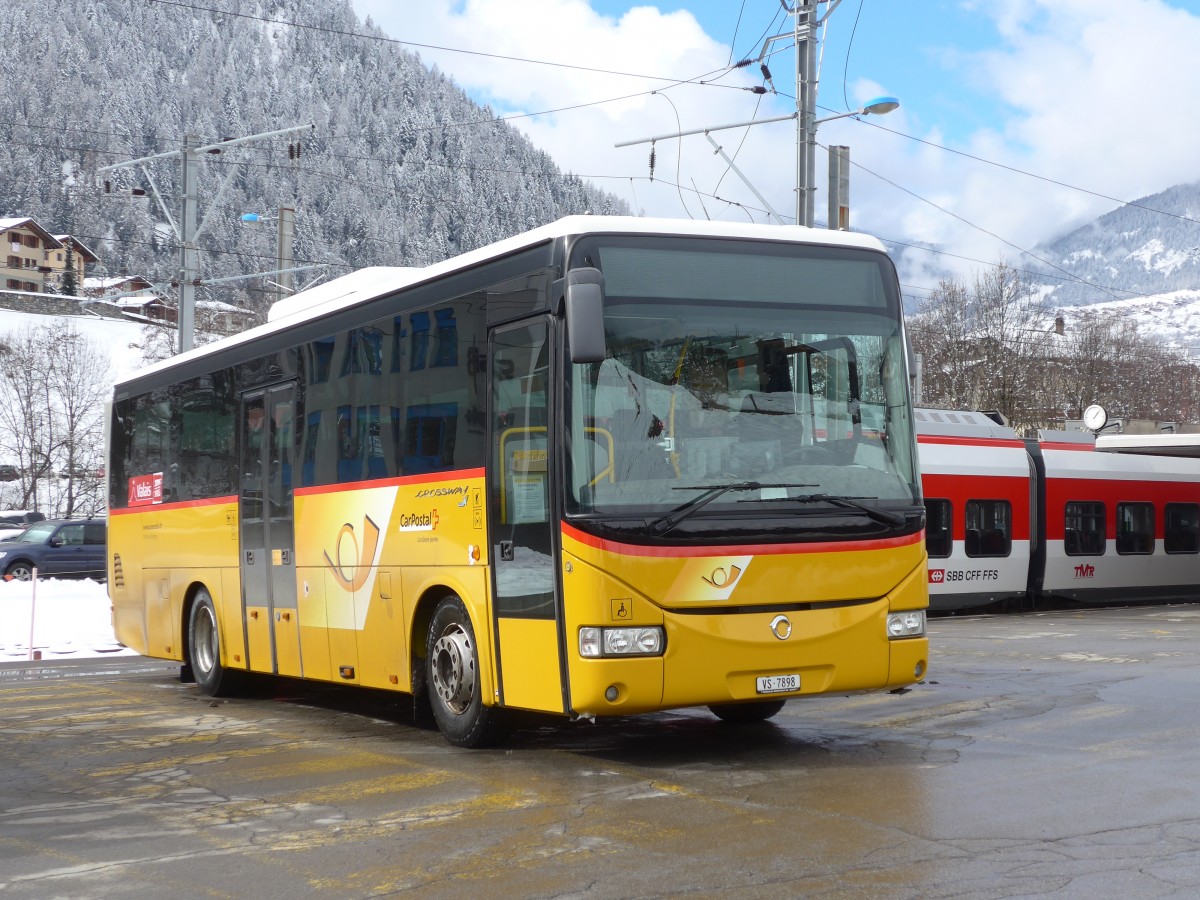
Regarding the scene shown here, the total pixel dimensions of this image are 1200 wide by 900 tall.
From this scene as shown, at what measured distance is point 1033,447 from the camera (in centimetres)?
2900

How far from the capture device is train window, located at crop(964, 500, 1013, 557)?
27516 mm

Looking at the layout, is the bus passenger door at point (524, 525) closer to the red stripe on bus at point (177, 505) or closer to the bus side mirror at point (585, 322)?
the bus side mirror at point (585, 322)

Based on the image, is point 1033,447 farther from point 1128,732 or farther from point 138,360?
point 138,360

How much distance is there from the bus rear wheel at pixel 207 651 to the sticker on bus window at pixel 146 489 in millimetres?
1286

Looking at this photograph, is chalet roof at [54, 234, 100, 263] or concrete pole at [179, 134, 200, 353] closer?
concrete pole at [179, 134, 200, 353]

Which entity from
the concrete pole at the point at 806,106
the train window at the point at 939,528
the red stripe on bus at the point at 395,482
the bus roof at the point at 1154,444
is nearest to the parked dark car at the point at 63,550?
the train window at the point at 939,528

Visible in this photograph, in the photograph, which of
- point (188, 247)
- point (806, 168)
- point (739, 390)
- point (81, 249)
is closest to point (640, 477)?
point (739, 390)

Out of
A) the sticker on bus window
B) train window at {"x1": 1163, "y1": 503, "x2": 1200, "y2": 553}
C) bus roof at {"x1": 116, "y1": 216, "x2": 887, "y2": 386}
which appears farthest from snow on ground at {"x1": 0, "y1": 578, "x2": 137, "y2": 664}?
train window at {"x1": 1163, "y1": 503, "x2": 1200, "y2": 553}

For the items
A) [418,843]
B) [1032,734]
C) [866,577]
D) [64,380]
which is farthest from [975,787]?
[64,380]

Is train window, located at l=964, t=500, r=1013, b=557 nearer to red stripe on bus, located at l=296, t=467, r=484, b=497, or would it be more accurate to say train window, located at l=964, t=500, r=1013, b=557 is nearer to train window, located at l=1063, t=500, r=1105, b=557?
train window, located at l=1063, t=500, r=1105, b=557

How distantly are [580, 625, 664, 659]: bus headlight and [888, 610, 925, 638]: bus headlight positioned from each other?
1.51 meters

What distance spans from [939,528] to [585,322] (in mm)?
19742

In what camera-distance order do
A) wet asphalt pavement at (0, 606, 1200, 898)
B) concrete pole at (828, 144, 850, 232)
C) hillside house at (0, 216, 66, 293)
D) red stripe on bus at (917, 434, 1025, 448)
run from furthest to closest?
hillside house at (0, 216, 66, 293) → red stripe on bus at (917, 434, 1025, 448) → concrete pole at (828, 144, 850, 232) → wet asphalt pavement at (0, 606, 1200, 898)

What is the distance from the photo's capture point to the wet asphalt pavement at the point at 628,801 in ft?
20.0
